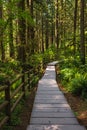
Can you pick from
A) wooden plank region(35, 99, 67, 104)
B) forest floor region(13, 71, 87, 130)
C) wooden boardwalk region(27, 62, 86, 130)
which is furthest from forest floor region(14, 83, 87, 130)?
wooden plank region(35, 99, 67, 104)

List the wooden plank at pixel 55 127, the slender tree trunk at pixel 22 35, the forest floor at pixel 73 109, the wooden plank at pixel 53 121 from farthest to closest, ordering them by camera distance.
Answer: the slender tree trunk at pixel 22 35
the forest floor at pixel 73 109
the wooden plank at pixel 53 121
the wooden plank at pixel 55 127

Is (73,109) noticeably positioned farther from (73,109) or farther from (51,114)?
(51,114)

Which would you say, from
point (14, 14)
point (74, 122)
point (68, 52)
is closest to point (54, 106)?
point (74, 122)

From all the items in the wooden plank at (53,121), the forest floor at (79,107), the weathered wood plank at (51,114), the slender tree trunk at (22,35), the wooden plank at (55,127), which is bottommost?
the forest floor at (79,107)

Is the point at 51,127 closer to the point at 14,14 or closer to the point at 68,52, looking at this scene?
the point at 14,14

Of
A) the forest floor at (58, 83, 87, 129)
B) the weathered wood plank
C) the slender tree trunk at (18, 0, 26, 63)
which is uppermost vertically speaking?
the slender tree trunk at (18, 0, 26, 63)

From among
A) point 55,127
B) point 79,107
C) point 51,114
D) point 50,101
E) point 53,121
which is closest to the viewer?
point 55,127

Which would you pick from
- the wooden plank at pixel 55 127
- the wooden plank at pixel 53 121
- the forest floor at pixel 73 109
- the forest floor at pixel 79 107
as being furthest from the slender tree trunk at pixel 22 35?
the wooden plank at pixel 55 127

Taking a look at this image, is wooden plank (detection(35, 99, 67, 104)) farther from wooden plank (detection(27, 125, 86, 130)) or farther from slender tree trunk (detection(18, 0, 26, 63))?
slender tree trunk (detection(18, 0, 26, 63))

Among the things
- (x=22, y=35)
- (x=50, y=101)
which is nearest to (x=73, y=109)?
(x=50, y=101)

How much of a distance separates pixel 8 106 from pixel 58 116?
1483mm

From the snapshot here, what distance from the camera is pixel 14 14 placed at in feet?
45.3

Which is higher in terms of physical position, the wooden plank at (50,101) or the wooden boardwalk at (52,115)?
the wooden boardwalk at (52,115)

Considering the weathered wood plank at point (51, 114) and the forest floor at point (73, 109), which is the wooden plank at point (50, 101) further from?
the weathered wood plank at point (51, 114)
